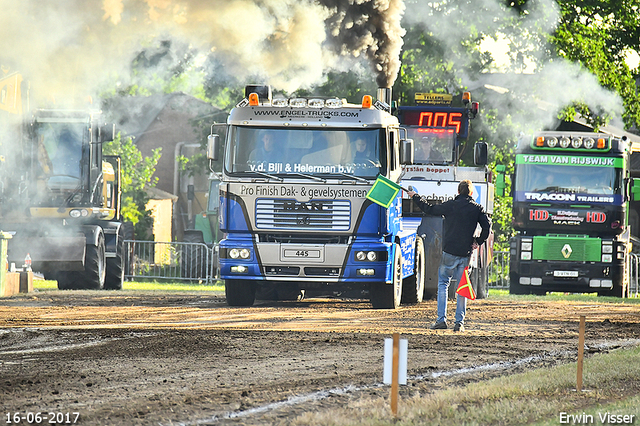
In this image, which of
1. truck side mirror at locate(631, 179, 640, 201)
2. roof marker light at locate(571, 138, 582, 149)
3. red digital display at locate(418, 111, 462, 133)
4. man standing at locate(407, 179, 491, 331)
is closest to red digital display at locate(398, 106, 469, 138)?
red digital display at locate(418, 111, 462, 133)

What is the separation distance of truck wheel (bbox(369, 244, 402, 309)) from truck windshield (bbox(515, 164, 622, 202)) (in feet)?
28.7

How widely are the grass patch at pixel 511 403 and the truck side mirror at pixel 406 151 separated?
7183 mm

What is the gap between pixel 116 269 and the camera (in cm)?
2348

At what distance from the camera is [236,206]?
15906mm

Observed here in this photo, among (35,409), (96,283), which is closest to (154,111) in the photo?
(96,283)

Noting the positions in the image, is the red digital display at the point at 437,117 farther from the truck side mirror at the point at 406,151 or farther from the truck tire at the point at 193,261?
the truck tire at the point at 193,261

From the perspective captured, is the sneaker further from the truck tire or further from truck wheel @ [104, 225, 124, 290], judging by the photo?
the truck tire

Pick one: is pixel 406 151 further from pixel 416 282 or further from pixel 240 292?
pixel 240 292

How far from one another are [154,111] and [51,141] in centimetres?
4621

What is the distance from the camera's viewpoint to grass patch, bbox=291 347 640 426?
7.11m

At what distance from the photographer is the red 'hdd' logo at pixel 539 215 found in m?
24.7

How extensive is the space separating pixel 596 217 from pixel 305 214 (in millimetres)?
11106

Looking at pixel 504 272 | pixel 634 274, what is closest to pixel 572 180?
pixel 504 272

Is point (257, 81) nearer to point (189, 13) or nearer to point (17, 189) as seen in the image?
point (189, 13)
